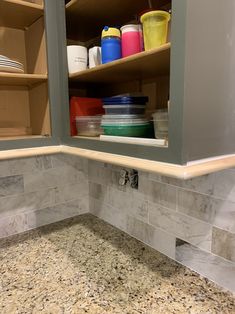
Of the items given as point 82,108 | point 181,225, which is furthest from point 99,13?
point 181,225

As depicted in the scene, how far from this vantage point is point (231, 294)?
85cm

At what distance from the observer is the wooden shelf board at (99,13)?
908 millimetres

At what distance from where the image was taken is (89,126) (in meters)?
1.08

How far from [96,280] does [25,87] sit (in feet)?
3.21

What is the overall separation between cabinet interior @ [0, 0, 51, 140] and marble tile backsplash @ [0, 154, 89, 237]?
193mm

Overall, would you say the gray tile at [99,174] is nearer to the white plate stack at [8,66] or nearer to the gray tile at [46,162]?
the gray tile at [46,162]

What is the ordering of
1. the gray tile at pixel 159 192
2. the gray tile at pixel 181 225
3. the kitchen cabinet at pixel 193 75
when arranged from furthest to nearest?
the gray tile at pixel 159 192
the gray tile at pixel 181 225
the kitchen cabinet at pixel 193 75

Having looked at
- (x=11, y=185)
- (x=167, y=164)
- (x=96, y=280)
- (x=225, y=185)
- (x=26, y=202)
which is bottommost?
(x=96, y=280)

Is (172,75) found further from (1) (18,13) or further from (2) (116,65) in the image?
(1) (18,13)

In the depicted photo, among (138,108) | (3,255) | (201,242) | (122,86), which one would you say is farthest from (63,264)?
(122,86)

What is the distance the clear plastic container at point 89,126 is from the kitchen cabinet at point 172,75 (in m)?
0.07

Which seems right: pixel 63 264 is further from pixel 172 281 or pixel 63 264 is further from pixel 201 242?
pixel 201 242

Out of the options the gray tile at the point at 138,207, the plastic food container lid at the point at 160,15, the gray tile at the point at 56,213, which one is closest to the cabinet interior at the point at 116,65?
the plastic food container lid at the point at 160,15

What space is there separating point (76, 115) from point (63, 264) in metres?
0.66
